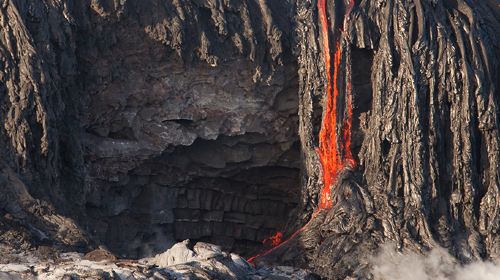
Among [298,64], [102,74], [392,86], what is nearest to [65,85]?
[102,74]

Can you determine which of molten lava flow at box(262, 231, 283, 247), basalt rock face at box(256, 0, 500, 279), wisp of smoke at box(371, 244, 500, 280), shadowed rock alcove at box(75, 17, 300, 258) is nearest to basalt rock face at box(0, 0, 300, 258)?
shadowed rock alcove at box(75, 17, 300, 258)

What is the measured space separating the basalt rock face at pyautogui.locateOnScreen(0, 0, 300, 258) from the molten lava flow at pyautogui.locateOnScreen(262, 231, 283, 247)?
0.65 metres

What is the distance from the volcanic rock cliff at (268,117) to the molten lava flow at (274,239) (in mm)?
203

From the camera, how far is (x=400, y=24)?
26.6 meters

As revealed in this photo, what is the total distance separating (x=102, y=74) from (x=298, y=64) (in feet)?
15.8

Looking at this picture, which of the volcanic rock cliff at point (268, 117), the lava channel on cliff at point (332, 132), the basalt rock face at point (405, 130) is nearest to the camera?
the volcanic rock cliff at point (268, 117)

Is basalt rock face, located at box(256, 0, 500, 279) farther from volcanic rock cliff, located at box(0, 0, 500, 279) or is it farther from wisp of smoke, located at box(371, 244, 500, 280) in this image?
wisp of smoke, located at box(371, 244, 500, 280)

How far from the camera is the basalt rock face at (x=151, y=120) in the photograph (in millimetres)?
24375

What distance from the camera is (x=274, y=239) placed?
27781 millimetres

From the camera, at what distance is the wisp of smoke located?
80.5ft

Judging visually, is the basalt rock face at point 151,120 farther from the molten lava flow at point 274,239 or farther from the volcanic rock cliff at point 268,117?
the molten lava flow at point 274,239

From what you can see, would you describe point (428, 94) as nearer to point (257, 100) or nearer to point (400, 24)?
point (400, 24)

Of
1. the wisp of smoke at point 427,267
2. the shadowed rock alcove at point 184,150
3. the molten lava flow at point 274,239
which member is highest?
the shadowed rock alcove at point 184,150

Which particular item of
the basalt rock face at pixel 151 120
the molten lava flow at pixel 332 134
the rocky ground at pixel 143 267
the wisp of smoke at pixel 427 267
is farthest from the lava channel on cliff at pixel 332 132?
the rocky ground at pixel 143 267
